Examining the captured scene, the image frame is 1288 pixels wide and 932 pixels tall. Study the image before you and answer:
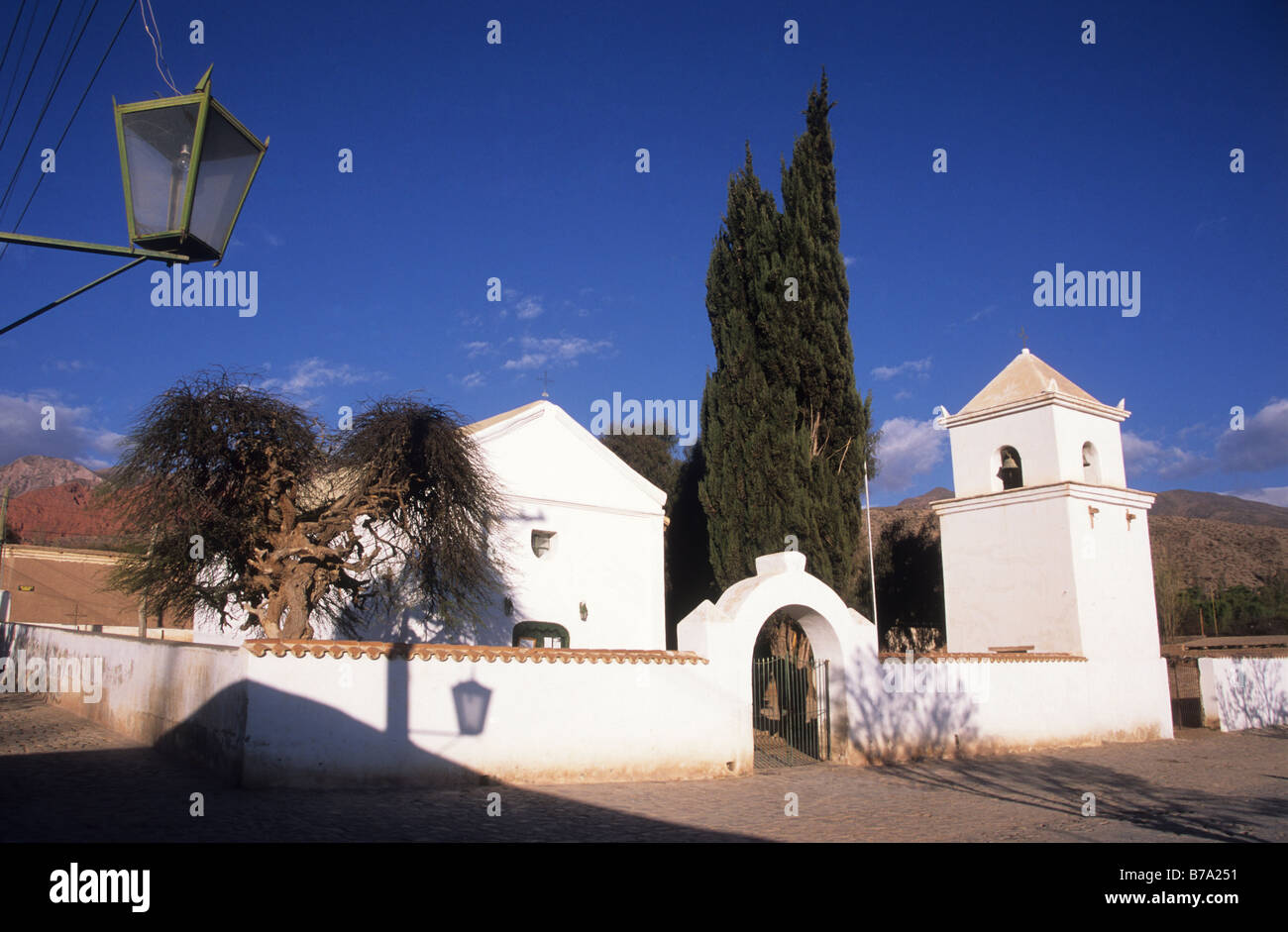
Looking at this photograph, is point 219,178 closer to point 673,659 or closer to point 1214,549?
point 673,659

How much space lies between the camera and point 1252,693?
2317 centimetres

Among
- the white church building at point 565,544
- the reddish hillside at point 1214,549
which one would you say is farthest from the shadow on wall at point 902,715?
the reddish hillside at point 1214,549

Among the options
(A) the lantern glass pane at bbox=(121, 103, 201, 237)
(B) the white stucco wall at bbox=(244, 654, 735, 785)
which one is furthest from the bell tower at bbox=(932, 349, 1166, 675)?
(A) the lantern glass pane at bbox=(121, 103, 201, 237)

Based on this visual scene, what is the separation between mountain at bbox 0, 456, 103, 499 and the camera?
117500 mm

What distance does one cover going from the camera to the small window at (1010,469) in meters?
21.6

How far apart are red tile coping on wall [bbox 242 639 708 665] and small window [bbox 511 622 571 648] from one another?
6674 millimetres

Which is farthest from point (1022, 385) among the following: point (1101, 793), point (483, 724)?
point (483, 724)

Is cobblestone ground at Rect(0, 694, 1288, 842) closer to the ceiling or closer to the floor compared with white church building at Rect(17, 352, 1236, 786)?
closer to the floor

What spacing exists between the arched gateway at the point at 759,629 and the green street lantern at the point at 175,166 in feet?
32.3

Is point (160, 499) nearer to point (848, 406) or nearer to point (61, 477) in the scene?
point (848, 406)

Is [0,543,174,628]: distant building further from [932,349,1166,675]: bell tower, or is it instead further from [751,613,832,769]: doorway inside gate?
[932,349,1166,675]: bell tower

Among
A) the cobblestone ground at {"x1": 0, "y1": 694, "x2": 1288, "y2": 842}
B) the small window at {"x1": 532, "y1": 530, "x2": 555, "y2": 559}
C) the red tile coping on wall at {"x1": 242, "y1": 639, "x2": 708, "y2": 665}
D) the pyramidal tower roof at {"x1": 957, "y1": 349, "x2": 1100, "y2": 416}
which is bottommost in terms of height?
the cobblestone ground at {"x1": 0, "y1": 694, "x2": 1288, "y2": 842}

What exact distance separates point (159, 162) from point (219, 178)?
288 millimetres
